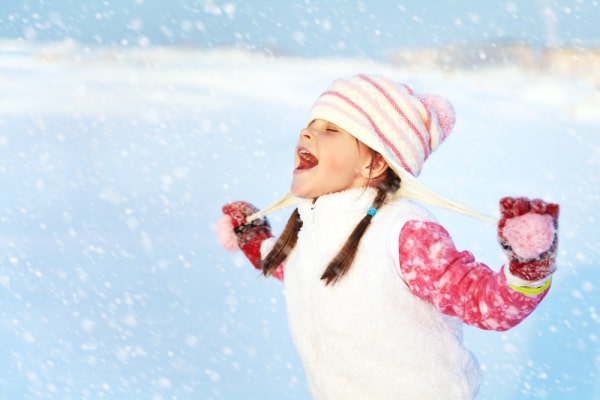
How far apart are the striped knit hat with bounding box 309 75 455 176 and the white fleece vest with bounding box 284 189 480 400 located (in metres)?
0.09

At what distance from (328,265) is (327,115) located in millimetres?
269

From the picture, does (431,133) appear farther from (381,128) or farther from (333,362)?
(333,362)

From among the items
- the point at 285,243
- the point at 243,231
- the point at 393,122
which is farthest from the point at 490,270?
the point at 243,231

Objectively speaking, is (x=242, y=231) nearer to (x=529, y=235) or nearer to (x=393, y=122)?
(x=393, y=122)

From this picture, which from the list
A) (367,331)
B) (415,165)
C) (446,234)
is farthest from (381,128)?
(367,331)

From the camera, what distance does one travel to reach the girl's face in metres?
1.49

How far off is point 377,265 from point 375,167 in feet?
0.61

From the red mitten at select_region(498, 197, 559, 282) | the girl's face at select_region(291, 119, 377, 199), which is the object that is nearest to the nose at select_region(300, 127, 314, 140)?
the girl's face at select_region(291, 119, 377, 199)

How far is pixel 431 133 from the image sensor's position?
59.9 inches

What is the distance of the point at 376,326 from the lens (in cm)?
142

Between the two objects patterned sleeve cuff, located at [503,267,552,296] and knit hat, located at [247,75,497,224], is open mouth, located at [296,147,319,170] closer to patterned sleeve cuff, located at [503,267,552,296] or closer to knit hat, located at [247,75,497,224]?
knit hat, located at [247,75,497,224]

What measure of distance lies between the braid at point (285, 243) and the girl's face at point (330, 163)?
0.39ft

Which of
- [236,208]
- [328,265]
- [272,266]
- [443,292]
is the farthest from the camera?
[236,208]

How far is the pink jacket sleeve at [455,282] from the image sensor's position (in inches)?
50.2
